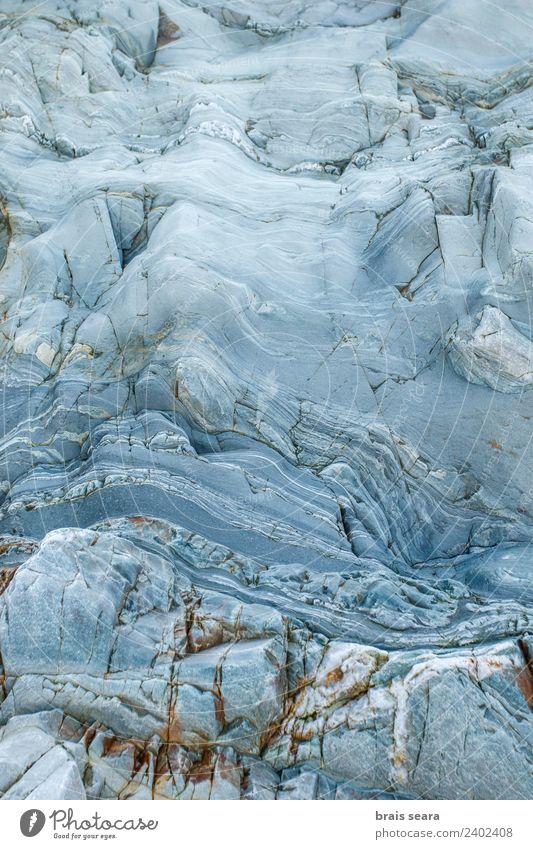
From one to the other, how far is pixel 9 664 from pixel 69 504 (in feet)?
5.31

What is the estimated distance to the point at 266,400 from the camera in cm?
709

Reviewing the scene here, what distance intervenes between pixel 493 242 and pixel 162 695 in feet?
20.2

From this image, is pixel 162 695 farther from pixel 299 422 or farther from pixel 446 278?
pixel 446 278

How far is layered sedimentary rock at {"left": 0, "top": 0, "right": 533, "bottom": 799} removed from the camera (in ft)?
16.7

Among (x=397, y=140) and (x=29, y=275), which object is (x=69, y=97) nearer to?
(x=29, y=275)

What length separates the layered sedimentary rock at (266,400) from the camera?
509cm

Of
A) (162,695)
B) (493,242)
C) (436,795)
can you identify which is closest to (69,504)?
(162,695)

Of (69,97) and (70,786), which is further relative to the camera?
(69,97)

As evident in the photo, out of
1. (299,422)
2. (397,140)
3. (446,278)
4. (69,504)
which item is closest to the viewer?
(69,504)
